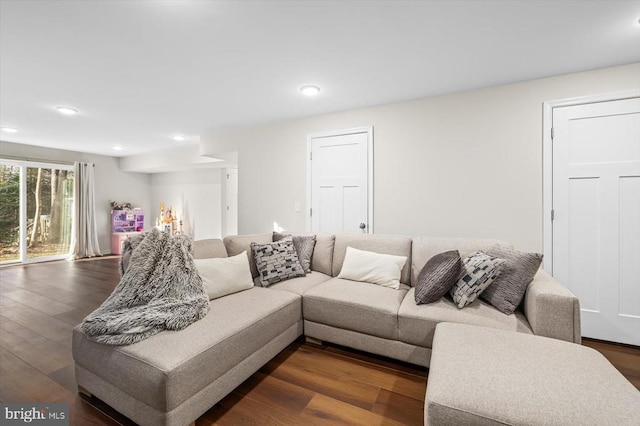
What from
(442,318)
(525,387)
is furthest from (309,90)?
(525,387)

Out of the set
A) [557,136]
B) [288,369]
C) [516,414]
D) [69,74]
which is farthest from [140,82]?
[557,136]

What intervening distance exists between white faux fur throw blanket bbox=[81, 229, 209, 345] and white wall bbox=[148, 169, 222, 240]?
4519mm

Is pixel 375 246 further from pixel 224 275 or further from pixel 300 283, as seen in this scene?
pixel 224 275

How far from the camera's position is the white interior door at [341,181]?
336 centimetres

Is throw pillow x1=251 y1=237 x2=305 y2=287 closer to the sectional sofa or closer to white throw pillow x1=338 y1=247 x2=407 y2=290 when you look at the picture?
the sectional sofa

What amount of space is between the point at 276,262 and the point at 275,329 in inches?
29.7

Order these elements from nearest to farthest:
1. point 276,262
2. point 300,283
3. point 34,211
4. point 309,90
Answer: point 300,283
point 276,262
point 309,90
point 34,211

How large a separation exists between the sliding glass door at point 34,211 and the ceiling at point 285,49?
290 centimetres

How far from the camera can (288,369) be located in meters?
1.97

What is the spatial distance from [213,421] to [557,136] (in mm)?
3425

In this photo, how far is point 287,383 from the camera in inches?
71.2

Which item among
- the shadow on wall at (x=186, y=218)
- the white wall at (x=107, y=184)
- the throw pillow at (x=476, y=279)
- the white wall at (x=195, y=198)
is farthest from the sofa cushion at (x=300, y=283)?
the white wall at (x=107, y=184)

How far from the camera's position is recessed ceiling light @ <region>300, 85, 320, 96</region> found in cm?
279

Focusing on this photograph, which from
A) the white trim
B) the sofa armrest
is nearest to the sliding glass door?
the sofa armrest
